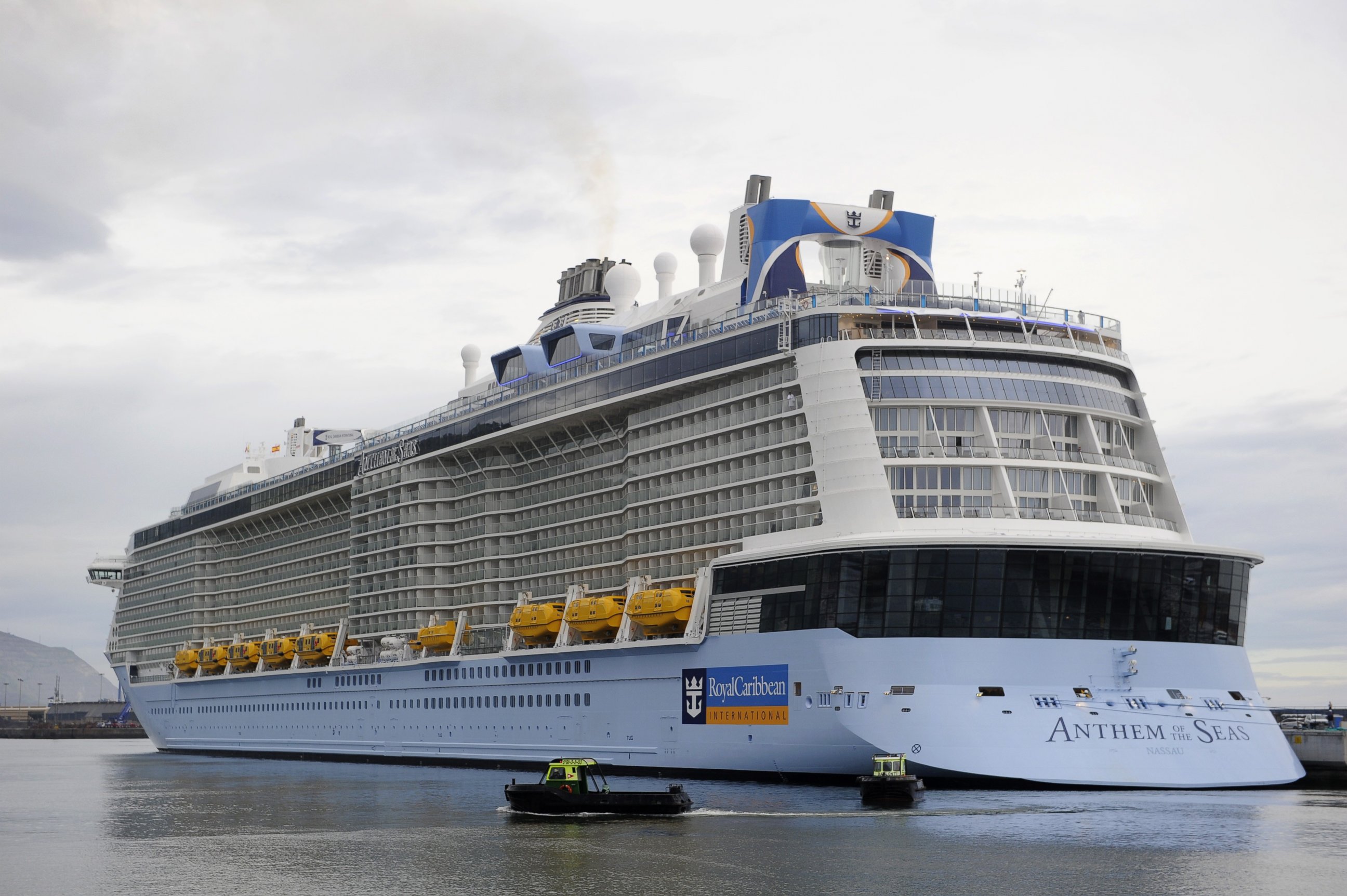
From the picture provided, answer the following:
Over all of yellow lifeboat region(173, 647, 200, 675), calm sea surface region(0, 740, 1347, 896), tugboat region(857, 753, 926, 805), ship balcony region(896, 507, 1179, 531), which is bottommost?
calm sea surface region(0, 740, 1347, 896)

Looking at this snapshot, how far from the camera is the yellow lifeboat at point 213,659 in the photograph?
306 feet

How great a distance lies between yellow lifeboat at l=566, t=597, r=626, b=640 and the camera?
188 feet

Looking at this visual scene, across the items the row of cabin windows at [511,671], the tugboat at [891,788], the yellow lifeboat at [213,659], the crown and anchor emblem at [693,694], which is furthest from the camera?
the yellow lifeboat at [213,659]

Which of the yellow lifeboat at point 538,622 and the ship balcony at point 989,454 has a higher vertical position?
the ship balcony at point 989,454

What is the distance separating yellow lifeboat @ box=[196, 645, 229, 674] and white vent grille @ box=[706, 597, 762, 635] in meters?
50.2

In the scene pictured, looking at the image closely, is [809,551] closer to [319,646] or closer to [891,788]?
[891,788]

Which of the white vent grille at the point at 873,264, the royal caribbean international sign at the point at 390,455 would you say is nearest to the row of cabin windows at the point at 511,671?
the royal caribbean international sign at the point at 390,455

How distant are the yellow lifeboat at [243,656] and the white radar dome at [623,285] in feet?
108

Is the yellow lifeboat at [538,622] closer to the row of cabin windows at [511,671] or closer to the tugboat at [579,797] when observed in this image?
the row of cabin windows at [511,671]

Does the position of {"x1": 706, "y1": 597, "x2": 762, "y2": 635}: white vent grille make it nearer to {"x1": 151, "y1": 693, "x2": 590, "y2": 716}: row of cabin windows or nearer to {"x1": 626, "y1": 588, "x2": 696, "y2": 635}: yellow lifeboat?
{"x1": 626, "y1": 588, "x2": 696, "y2": 635}: yellow lifeboat

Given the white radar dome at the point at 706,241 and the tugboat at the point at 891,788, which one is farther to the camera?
the white radar dome at the point at 706,241

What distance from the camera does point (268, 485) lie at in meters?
93.3

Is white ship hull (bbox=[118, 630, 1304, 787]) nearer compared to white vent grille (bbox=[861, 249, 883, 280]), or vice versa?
Answer: white ship hull (bbox=[118, 630, 1304, 787])

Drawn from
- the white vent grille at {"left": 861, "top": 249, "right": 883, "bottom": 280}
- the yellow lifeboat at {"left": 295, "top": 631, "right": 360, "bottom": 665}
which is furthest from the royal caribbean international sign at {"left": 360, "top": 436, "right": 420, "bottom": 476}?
the white vent grille at {"left": 861, "top": 249, "right": 883, "bottom": 280}
